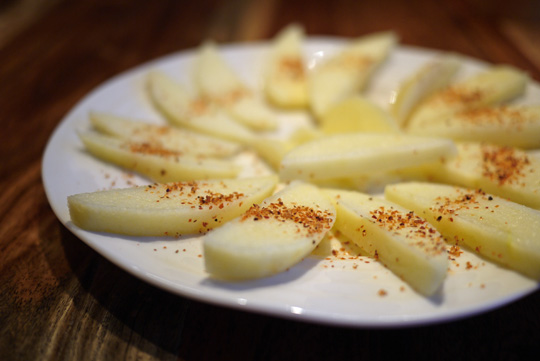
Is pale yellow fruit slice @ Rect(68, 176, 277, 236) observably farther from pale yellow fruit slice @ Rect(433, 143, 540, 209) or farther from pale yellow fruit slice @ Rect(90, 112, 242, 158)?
pale yellow fruit slice @ Rect(433, 143, 540, 209)

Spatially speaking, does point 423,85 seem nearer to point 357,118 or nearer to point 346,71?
point 346,71

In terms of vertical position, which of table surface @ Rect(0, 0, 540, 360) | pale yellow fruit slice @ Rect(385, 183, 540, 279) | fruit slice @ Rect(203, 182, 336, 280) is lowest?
table surface @ Rect(0, 0, 540, 360)

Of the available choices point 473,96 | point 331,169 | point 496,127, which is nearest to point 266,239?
point 331,169

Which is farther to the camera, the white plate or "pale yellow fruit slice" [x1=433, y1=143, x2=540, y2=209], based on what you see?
"pale yellow fruit slice" [x1=433, y1=143, x2=540, y2=209]

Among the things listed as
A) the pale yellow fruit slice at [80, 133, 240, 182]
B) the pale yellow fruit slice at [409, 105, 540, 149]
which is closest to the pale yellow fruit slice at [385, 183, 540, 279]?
the pale yellow fruit slice at [409, 105, 540, 149]

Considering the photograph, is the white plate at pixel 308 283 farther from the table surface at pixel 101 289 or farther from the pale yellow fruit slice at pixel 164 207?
the table surface at pixel 101 289
